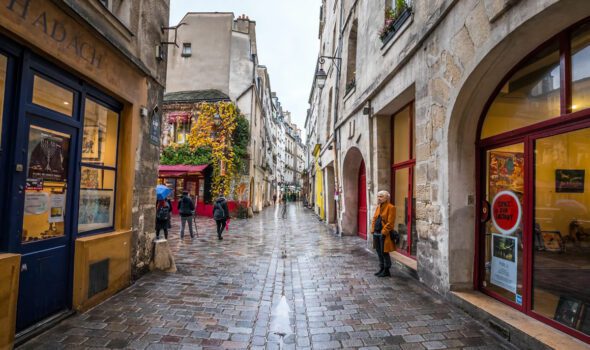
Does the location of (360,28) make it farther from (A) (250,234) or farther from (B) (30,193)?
(B) (30,193)

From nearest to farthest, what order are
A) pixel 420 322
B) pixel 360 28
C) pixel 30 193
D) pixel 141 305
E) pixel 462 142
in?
pixel 30 193
pixel 420 322
pixel 141 305
pixel 462 142
pixel 360 28

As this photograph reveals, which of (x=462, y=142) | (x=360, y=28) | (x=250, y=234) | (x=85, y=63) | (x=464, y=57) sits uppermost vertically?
(x=360, y=28)

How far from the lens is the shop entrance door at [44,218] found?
10.7 ft

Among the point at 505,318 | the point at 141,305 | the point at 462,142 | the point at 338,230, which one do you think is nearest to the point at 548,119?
the point at 462,142

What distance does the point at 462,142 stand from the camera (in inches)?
179

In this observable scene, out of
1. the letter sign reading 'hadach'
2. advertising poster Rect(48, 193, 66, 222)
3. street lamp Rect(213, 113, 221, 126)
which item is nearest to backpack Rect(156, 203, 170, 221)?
advertising poster Rect(48, 193, 66, 222)

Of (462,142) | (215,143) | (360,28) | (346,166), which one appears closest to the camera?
(462,142)

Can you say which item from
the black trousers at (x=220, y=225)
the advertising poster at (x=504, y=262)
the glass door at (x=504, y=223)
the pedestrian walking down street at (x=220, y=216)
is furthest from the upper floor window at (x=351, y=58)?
the advertising poster at (x=504, y=262)

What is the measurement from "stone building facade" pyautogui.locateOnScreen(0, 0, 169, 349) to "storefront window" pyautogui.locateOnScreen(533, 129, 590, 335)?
5.10 m

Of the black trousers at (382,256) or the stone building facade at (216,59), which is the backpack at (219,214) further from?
the stone building facade at (216,59)

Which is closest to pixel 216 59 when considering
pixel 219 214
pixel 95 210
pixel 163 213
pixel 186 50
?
pixel 186 50

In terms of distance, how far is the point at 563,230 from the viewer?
11.0ft

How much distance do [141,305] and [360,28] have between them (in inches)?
364

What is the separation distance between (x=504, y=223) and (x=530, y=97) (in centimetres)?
149
